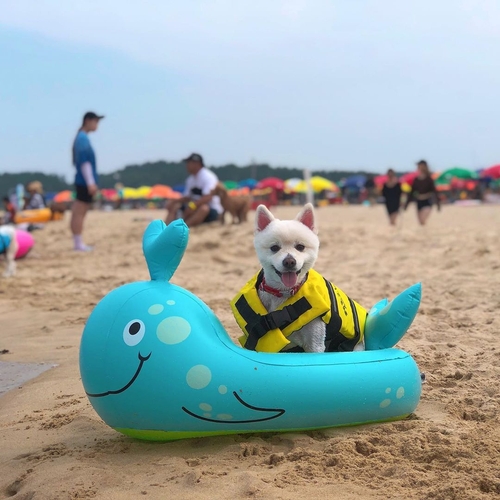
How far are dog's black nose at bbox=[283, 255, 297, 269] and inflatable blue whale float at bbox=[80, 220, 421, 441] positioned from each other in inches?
16.5

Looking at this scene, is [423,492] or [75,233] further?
[75,233]

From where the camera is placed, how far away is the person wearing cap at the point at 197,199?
11.7m

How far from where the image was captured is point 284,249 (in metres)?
3.09

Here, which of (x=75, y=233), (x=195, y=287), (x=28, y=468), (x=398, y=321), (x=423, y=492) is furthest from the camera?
(x=75, y=233)

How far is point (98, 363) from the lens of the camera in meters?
2.77

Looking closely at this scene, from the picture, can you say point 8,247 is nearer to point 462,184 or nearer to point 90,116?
point 90,116

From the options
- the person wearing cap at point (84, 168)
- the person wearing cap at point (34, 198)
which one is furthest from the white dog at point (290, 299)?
the person wearing cap at point (34, 198)

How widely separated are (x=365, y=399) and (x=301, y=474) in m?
0.56

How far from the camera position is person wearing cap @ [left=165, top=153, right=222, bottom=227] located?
38.3ft

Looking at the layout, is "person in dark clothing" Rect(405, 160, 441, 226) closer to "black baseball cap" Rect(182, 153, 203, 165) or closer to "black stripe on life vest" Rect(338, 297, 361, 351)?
"black baseball cap" Rect(182, 153, 203, 165)

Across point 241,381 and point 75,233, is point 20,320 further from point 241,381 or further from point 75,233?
point 75,233

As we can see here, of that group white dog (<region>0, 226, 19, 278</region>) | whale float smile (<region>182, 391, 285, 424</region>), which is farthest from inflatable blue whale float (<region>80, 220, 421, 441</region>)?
white dog (<region>0, 226, 19, 278</region>)

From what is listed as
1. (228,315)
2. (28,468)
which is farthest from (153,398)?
(228,315)

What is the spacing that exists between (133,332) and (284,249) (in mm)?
836
